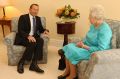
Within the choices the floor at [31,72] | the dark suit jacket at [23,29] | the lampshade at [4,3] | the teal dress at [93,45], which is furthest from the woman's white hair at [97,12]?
the lampshade at [4,3]

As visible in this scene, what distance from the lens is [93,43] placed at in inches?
123

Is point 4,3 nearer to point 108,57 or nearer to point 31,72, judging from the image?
point 31,72

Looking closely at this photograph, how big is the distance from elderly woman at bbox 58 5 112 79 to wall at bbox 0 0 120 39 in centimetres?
147

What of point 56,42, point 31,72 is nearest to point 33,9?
point 31,72

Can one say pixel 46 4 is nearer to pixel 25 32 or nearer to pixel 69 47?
pixel 25 32

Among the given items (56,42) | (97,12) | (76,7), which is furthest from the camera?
(56,42)

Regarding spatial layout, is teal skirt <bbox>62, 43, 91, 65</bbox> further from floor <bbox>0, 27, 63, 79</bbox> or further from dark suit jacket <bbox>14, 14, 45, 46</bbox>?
dark suit jacket <bbox>14, 14, 45, 46</bbox>

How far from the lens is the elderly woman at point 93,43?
2941 millimetres

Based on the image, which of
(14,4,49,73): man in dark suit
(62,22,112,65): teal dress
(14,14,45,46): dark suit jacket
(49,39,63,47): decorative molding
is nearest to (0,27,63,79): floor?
(14,4,49,73): man in dark suit

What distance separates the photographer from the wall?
14.6 feet

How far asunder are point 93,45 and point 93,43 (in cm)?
3

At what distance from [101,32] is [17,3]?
113 inches

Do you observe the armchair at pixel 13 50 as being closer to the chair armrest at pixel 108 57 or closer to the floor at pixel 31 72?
the floor at pixel 31 72

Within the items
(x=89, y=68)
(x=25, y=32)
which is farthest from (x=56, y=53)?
(x=89, y=68)
